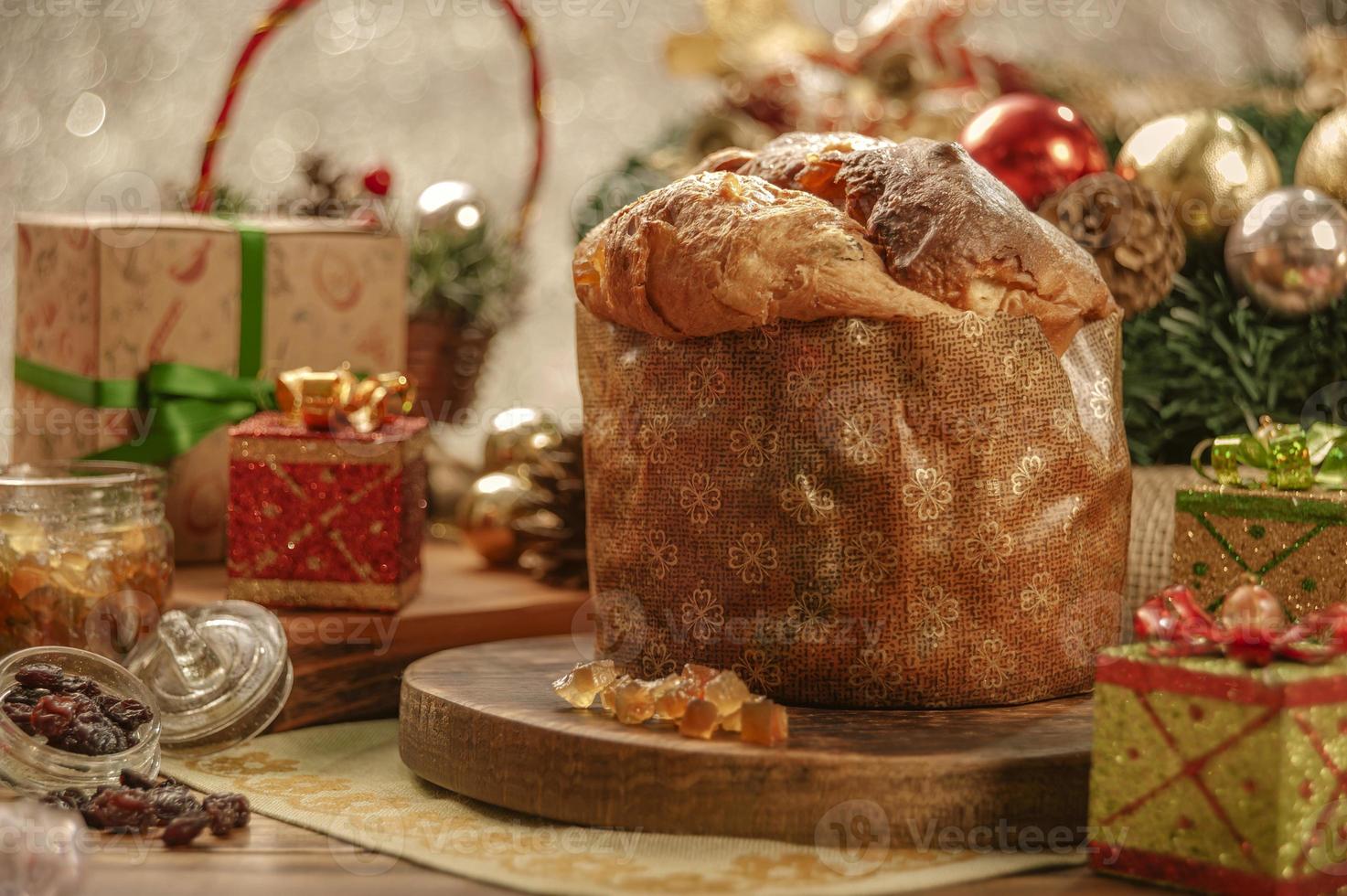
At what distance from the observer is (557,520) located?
170 cm

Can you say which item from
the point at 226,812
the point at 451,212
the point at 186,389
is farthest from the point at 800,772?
the point at 451,212

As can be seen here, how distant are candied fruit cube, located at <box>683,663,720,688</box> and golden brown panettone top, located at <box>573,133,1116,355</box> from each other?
25cm

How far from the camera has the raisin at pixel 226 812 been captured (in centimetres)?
107

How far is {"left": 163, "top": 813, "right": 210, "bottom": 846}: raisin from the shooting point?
40.9 inches

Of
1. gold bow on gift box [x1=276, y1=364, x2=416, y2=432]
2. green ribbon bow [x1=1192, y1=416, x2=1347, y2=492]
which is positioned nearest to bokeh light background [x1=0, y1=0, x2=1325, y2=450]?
gold bow on gift box [x1=276, y1=364, x2=416, y2=432]

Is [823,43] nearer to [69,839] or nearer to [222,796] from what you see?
[222,796]

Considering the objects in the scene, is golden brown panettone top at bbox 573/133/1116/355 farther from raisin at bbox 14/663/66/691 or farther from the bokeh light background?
the bokeh light background

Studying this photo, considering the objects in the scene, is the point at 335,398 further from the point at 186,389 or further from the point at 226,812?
the point at 226,812

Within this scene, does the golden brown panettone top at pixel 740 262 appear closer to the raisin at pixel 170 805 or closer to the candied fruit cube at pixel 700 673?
the candied fruit cube at pixel 700 673

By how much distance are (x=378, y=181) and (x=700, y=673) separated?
0.94 meters

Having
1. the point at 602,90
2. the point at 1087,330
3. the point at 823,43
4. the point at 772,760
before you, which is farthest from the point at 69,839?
the point at 602,90

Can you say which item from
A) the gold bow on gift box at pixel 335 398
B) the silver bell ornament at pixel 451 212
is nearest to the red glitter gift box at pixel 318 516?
the gold bow on gift box at pixel 335 398

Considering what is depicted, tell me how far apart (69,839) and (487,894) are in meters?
0.25

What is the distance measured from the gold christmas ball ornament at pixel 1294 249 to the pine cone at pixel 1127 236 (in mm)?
166
